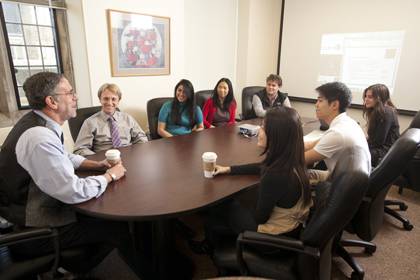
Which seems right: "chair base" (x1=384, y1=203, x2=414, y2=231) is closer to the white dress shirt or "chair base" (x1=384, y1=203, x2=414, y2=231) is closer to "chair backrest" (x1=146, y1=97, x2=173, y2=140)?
"chair backrest" (x1=146, y1=97, x2=173, y2=140)

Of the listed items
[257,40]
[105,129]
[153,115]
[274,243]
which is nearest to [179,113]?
[153,115]

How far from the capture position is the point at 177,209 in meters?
1.27

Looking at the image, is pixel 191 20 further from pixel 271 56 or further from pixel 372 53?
pixel 372 53

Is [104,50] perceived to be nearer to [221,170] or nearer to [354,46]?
[221,170]

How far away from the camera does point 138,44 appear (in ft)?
10.2

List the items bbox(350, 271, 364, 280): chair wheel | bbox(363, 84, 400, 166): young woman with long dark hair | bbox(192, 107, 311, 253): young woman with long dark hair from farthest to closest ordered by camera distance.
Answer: bbox(363, 84, 400, 166): young woman with long dark hair
bbox(350, 271, 364, 280): chair wheel
bbox(192, 107, 311, 253): young woman with long dark hair

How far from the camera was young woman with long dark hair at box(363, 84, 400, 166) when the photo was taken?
240 centimetres

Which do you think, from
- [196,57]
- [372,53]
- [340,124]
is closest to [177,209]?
[340,124]

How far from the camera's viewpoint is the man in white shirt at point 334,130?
167cm

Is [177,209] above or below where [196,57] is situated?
below

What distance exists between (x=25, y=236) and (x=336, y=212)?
1240 millimetres

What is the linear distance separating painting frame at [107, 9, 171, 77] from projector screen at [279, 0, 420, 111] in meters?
2.20

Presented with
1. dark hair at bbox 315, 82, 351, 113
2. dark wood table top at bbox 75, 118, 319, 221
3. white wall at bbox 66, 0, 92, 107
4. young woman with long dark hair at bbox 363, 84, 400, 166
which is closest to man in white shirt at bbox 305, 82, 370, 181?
dark hair at bbox 315, 82, 351, 113

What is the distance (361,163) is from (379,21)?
344cm
